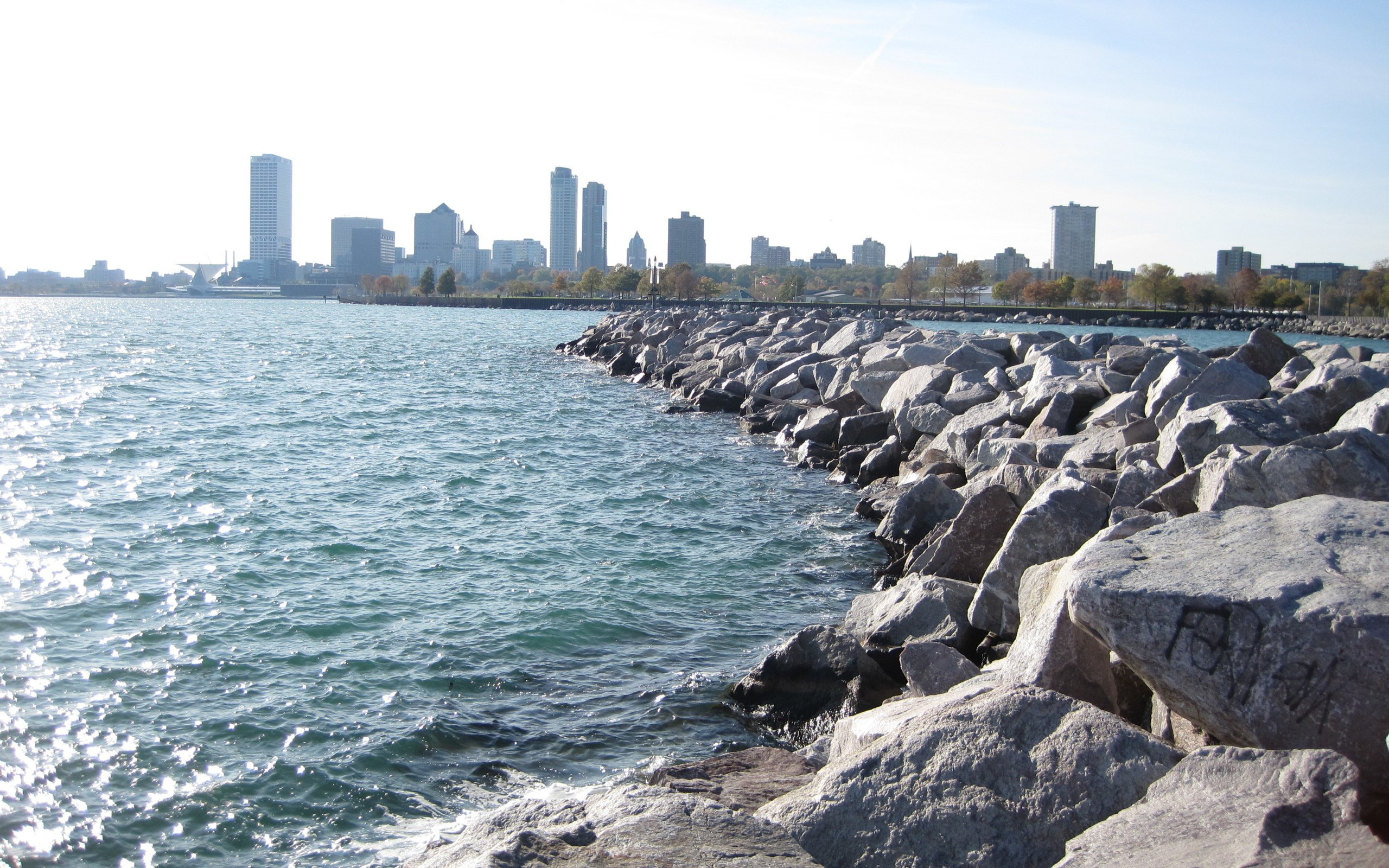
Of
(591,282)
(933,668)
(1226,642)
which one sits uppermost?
(591,282)

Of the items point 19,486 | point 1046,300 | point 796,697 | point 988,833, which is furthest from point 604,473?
point 1046,300

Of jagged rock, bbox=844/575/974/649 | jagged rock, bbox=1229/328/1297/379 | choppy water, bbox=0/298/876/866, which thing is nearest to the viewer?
choppy water, bbox=0/298/876/866

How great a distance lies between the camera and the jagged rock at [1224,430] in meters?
8.12

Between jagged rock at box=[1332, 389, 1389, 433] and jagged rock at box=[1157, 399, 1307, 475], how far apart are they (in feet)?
1.17

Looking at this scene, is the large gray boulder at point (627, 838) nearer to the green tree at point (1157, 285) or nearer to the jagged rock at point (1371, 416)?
the jagged rock at point (1371, 416)

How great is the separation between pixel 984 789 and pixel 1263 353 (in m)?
11.0

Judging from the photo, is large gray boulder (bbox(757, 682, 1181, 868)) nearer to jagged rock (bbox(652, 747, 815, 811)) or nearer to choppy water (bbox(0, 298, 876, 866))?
jagged rock (bbox(652, 747, 815, 811))

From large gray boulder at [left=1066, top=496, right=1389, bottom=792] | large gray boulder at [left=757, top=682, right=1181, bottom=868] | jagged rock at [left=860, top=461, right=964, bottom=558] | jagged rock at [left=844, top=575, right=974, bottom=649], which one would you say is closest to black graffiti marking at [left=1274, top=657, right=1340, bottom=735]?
large gray boulder at [left=1066, top=496, right=1389, bottom=792]

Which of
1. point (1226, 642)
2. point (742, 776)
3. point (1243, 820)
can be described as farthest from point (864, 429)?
point (1243, 820)

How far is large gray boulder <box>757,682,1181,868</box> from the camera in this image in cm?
389

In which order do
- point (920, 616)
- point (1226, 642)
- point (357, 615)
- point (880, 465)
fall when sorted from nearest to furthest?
point (1226, 642), point (920, 616), point (357, 615), point (880, 465)

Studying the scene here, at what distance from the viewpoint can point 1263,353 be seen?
12.8 m

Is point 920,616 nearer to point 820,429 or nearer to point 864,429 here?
point 864,429

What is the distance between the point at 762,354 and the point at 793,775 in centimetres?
2180
